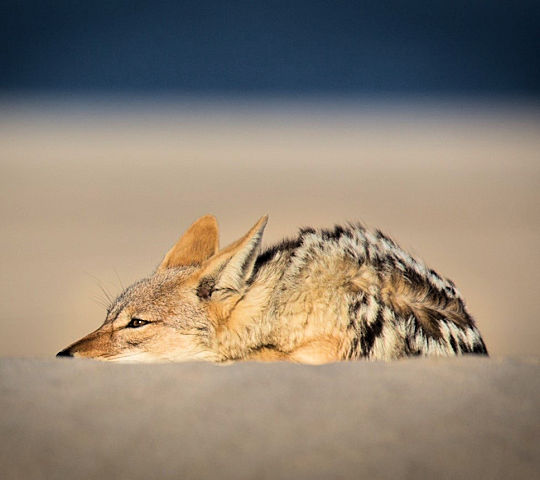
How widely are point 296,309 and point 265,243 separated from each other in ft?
11.2

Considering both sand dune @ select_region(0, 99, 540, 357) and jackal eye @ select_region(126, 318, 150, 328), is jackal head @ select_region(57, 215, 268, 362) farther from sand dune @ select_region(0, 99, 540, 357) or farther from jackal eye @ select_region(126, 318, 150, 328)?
sand dune @ select_region(0, 99, 540, 357)

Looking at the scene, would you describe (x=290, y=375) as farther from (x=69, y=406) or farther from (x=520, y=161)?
(x=520, y=161)

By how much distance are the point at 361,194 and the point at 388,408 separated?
47.6ft

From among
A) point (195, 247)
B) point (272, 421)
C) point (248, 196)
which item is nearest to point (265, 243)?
point (195, 247)

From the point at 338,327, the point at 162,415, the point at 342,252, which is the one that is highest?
the point at 342,252

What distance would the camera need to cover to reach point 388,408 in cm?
338

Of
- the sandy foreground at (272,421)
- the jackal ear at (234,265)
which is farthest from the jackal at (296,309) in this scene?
the sandy foreground at (272,421)

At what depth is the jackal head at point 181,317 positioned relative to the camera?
5.12 meters

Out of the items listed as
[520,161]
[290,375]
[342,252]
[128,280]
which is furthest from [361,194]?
[290,375]

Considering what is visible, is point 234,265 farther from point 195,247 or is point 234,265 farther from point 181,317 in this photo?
point 195,247

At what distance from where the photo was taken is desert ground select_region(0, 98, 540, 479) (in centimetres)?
303

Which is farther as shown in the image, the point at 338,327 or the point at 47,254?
the point at 47,254

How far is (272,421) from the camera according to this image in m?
3.28

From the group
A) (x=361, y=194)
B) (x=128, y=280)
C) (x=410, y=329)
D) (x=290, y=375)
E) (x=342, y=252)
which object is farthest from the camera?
(x=361, y=194)
